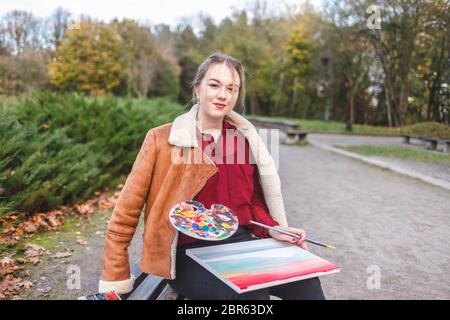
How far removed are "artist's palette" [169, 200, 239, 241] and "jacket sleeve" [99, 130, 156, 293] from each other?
0.73ft

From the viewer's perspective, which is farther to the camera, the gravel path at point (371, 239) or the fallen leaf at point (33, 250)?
the fallen leaf at point (33, 250)

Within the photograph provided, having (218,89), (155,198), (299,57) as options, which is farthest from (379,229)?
(299,57)

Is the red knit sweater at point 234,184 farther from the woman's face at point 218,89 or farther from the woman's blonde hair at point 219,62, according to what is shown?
the woman's blonde hair at point 219,62

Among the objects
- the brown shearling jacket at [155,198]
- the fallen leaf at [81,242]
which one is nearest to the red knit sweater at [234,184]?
the brown shearling jacket at [155,198]

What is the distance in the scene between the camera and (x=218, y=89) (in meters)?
2.16

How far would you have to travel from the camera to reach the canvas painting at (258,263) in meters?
1.67

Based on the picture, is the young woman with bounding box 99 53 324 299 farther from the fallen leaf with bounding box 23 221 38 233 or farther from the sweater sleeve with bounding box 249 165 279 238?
the fallen leaf with bounding box 23 221 38 233

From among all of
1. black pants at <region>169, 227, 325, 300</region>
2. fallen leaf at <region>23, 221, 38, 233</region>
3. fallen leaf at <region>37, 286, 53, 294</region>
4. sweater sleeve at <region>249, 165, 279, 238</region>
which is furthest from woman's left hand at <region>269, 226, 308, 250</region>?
fallen leaf at <region>23, 221, 38, 233</region>

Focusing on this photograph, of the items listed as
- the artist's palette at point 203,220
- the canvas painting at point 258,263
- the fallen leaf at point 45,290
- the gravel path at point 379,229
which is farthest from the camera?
the fallen leaf at point 45,290

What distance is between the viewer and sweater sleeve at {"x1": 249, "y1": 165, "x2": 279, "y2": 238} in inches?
89.9

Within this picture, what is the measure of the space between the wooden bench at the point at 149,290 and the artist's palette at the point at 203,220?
0.47 m

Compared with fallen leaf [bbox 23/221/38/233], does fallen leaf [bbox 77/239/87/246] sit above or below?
below
